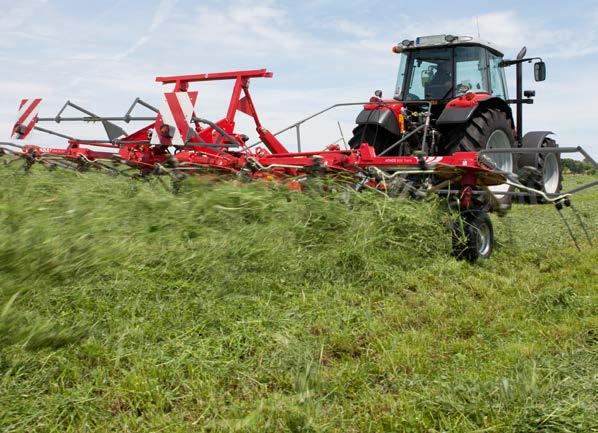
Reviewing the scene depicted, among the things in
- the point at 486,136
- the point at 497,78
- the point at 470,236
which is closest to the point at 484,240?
the point at 470,236

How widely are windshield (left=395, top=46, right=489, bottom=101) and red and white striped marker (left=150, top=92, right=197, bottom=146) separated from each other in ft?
9.03

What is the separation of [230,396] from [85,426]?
1.76ft

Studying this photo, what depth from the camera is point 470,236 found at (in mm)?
4844

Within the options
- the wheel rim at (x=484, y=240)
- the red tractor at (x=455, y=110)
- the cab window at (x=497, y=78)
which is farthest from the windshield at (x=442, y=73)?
the wheel rim at (x=484, y=240)

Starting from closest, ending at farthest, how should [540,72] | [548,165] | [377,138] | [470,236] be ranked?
[470,236]
[377,138]
[540,72]
[548,165]

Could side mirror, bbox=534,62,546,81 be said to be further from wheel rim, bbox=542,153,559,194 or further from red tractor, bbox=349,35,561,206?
wheel rim, bbox=542,153,559,194

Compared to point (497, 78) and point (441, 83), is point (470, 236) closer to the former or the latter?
point (441, 83)

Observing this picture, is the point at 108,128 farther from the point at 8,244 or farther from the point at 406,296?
the point at 8,244

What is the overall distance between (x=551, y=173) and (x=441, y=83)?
6.83ft

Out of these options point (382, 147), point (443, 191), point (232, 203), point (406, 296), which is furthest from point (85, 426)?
point (382, 147)

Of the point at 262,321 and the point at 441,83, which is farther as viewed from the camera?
the point at 441,83

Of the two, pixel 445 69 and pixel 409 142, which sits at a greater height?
pixel 445 69

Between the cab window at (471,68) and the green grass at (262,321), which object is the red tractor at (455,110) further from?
the green grass at (262,321)

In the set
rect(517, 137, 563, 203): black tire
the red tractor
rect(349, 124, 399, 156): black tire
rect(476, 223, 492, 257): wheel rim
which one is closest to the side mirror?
the red tractor
